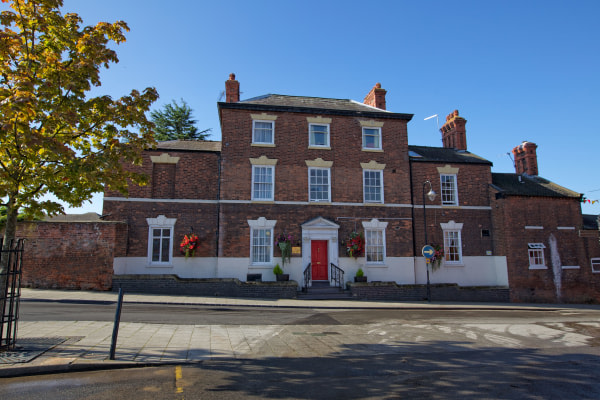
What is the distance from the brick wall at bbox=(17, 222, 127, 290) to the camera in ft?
53.8

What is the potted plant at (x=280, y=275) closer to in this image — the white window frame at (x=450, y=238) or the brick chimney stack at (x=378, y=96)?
the white window frame at (x=450, y=238)

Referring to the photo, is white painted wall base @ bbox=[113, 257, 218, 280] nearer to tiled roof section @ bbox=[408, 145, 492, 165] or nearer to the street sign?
the street sign

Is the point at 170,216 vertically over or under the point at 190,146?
under

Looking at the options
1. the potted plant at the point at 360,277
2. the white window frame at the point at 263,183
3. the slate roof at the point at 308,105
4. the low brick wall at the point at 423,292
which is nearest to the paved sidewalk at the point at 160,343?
the low brick wall at the point at 423,292

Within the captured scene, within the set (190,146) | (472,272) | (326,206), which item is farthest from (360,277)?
(190,146)

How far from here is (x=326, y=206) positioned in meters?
19.5

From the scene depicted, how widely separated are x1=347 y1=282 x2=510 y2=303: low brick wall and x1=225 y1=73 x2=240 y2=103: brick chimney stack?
39.2 ft

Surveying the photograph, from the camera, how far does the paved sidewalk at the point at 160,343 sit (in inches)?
236

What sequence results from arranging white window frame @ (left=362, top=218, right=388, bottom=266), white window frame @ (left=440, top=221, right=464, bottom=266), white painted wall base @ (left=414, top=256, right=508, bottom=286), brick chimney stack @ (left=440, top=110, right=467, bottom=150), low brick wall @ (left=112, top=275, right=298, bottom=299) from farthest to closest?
brick chimney stack @ (left=440, top=110, right=467, bottom=150) < white window frame @ (left=440, top=221, right=464, bottom=266) < white painted wall base @ (left=414, top=256, right=508, bottom=286) < white window frame @ (left=362, top=218, right=388, bottom=266) < low brick wall @ (left=112, top=275, right=298, bottom=299)

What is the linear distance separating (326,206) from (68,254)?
41.5ft

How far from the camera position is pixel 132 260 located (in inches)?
699

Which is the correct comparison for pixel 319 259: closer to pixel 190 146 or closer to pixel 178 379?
pixel 190 146

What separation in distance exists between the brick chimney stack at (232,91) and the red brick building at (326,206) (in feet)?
0.25

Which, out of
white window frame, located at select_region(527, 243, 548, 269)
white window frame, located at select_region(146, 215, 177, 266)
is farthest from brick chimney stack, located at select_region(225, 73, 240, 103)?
white window frame, located at select_region(527, 243, 548, 269)
